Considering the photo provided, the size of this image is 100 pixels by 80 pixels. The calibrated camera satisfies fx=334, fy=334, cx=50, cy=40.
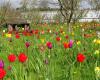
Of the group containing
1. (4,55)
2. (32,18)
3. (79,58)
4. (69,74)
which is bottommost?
(32,18)

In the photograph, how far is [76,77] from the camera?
4.32m

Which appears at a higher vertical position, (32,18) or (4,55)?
(4,55)

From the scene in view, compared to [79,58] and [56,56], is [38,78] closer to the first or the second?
[79,58]

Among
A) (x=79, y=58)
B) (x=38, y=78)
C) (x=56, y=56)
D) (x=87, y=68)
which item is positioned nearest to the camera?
(x=79, y=58)

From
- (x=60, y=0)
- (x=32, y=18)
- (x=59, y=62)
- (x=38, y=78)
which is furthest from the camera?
(x=32, y=18)

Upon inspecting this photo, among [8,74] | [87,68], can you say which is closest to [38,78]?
[8,74]

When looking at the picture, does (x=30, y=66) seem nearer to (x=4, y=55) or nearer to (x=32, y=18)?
(x=4, y=55)

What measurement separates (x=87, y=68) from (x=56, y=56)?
1.44 m

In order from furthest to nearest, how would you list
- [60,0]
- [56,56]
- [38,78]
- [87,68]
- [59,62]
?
[60,0], [56,56], [59,62], [87,68], [38,78]

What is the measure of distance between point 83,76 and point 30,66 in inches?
33.4

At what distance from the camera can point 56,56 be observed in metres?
6.04

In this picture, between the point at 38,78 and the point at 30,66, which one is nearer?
the point at 38,78

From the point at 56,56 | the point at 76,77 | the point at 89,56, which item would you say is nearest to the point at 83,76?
the point at 76,77

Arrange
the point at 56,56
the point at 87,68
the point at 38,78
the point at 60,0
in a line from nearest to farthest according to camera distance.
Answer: the point at 38,78, the point at 87,68, the point at 56,56, the point at 60,0
